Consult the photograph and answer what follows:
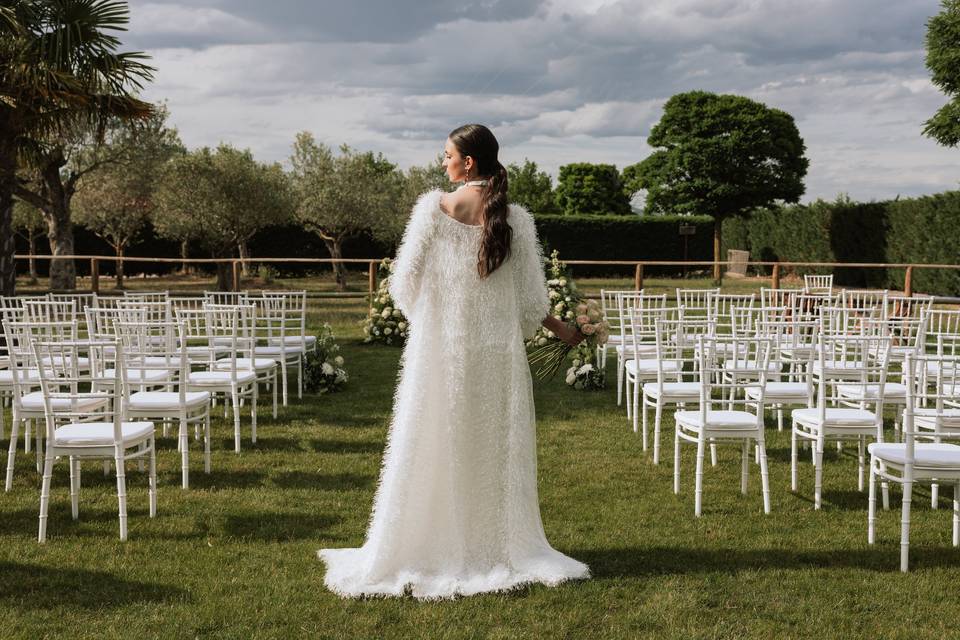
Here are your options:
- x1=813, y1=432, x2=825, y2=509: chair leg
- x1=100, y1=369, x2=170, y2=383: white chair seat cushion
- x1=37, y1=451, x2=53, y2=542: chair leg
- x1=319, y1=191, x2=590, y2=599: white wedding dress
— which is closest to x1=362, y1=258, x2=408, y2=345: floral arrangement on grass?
x1=100, y1=369, x2=170, y2=383: white chair seat cushion

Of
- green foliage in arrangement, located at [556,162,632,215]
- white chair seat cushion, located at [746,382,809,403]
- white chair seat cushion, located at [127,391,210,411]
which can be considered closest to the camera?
white chair seat cushion, located at [127,391,210,411]

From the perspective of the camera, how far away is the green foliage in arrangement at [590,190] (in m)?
58.3

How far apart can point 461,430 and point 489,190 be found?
100 cm

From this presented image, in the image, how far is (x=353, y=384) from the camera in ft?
29.4

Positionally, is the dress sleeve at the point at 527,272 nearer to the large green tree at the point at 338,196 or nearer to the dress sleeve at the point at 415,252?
the dress sleeve at the point at 415,252

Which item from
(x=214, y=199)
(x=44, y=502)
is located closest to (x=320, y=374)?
(x=44, y=502)

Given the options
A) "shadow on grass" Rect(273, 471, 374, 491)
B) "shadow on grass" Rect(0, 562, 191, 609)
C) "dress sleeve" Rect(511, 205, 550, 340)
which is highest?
"dress sleeve" Rect(511, 205, 550, 340)

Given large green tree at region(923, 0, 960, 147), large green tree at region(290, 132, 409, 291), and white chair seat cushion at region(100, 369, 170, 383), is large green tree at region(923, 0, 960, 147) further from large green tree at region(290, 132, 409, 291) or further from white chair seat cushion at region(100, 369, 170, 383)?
white chair seat cushion at region(100, 369, 170, 383)

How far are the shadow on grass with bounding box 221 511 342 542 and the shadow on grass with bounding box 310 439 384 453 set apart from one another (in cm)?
148

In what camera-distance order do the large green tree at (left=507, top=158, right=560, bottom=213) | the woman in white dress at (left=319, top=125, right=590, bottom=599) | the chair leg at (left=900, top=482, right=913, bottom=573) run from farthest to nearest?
the large green tree at (left=507, top=158, right=560, bottom=213)
the chair leg at (left=900, top=482, right=913, bottom=573)
the woman in white dress at (left=319, top=125, right=590, bottom=599)

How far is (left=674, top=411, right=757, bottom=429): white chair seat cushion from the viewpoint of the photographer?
182 inches

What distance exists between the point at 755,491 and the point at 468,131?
305 cm

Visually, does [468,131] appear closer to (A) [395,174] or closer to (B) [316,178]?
(B) [316,178]

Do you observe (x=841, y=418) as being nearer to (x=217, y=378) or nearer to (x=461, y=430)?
(x=461, y=430)
